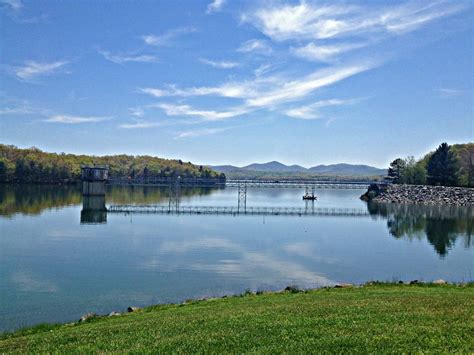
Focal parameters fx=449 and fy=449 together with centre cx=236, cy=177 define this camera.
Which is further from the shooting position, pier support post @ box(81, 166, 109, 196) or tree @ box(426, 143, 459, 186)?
tree @ box(426, 143, 459, 186)

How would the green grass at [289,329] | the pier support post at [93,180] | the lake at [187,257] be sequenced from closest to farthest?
the green grass at [289,329] < the lake at [187,257] < the pier support post at [93,180]

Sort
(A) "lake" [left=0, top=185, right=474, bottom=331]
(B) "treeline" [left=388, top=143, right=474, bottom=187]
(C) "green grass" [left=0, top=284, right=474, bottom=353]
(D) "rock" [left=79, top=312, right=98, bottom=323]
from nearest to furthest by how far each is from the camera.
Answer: (C) "green grass" [left=0, top=284, right=474, bottom=353], (D) "rock" [left=79, top=312, right=98, bottom=323], (A) "lake" [left=0, top=185, right=474, bottom=331], (B) "treeline" [left=388, top=143, right=474, bottom=187]

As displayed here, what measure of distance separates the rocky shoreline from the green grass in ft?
339

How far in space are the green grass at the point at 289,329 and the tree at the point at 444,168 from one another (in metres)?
122

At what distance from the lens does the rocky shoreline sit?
113125 millimetres

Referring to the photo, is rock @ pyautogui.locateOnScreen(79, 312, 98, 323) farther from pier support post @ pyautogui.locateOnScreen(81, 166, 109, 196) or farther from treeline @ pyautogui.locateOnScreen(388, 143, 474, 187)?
treeline @ pyautogui.locateOnScreen(388, 143, 474, 187)

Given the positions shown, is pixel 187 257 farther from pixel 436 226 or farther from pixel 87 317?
pixel 436 226

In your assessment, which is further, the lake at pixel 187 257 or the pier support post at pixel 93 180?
the pier support post at pixel 93 180

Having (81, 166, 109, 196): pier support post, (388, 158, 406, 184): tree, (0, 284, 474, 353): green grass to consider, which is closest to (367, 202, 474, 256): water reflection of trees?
(0, 284, 474, 353): green grass

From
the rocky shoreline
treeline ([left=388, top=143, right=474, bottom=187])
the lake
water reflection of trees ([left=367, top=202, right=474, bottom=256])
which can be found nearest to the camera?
the lake

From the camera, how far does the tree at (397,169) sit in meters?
154

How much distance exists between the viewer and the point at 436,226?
231ft

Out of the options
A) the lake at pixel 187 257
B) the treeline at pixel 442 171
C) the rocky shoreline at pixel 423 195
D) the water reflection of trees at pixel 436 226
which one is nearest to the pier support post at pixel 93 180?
the lake at pixel 187 257

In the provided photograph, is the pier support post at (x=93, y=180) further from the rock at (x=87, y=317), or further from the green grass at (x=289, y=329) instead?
the green grass at (x=289, y=329)
